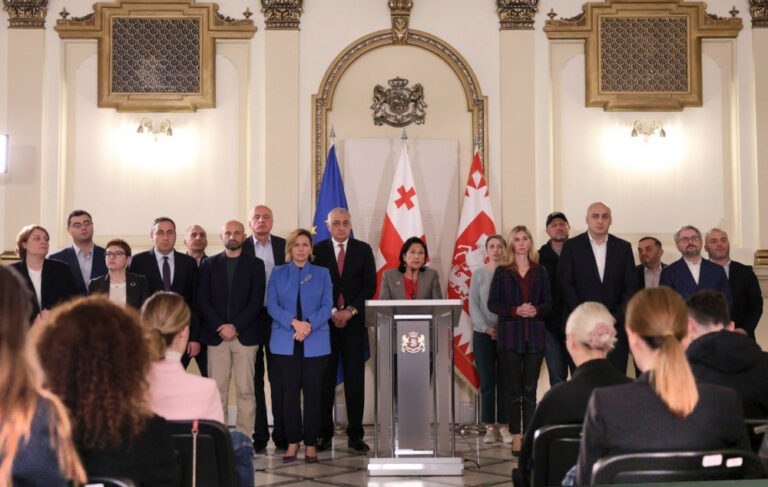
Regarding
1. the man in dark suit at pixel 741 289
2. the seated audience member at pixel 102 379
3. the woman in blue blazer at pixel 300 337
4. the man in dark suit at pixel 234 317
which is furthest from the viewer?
the man in dark suit at pixel 741 289

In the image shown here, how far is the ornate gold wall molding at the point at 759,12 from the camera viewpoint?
24.4 feet

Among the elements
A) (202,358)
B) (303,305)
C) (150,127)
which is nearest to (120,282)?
(202,358)

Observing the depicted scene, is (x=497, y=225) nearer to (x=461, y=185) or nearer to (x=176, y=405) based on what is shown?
(x=461, y=185)

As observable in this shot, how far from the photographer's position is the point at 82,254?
6.09 metres

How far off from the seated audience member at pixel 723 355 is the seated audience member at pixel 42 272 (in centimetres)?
389

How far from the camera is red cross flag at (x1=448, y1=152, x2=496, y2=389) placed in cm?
701

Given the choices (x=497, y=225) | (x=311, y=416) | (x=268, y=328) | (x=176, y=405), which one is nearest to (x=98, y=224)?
(x=268, y=328)

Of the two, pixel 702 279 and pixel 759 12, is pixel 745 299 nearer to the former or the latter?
pixel 702 279

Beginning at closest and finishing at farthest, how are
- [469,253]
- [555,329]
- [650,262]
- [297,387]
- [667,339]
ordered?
[667,339] → [297,387] → [555,329] → [650,262] → [469,253]

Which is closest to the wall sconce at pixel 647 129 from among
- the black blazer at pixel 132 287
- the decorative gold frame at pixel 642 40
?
the decorative gold frame at pixel 642 40

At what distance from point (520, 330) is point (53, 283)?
9.90 feet

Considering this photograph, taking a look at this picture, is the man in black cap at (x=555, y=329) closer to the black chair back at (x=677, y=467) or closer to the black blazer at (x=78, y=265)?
the black blazer at (x=78, y=265)

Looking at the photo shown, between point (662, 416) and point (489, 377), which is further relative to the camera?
point (489, 377)

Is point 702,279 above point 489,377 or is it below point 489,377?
above
